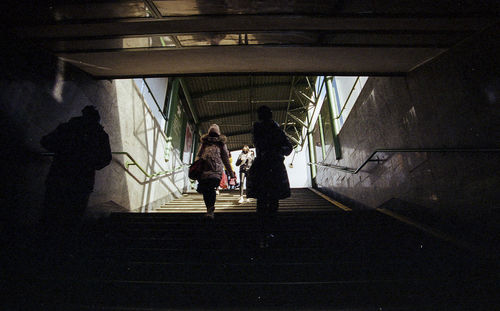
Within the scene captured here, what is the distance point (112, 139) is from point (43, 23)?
79.1 inches

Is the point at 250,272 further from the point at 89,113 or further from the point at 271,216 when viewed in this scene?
the point at 89,113

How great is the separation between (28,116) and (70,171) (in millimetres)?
905

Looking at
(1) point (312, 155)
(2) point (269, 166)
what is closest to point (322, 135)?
(1) point (312, 155)

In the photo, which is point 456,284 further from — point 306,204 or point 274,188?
point 306,204

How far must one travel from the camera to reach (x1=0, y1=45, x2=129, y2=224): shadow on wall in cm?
242

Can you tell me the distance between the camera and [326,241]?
2596 millimetres

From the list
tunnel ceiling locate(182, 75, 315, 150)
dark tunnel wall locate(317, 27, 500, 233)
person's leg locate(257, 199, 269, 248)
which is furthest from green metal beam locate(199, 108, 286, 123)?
person's leg locate(257, 199, 269, 248)

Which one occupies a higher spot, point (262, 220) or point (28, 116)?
point (28, 116)

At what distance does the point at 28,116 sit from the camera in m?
2.71

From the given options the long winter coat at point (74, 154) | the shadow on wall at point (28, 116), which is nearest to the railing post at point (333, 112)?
the long winter coat at point (74, 154)

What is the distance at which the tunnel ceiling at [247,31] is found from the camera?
2529 millimetres

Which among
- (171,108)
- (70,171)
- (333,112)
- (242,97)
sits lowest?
(70,171)

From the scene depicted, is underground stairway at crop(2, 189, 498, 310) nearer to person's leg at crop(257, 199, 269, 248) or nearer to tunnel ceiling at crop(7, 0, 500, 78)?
person's leg at crop(257, 199, 269, 248)

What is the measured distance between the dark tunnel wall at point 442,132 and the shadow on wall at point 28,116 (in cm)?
499
